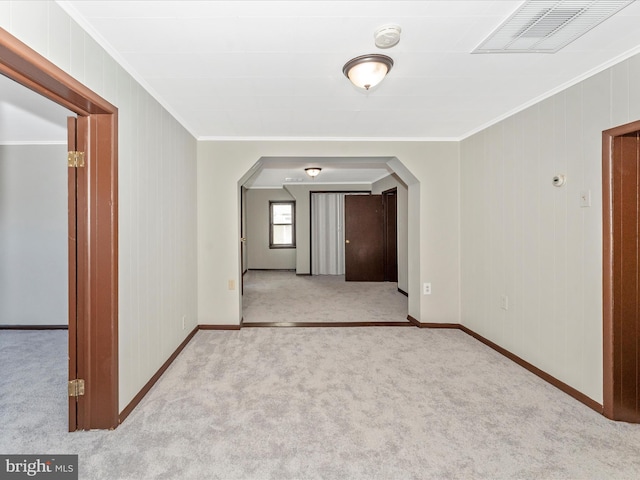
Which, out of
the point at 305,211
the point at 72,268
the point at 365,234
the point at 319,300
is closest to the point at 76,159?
the point at 72,268

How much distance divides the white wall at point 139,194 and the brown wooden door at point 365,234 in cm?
411

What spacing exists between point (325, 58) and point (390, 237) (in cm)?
507

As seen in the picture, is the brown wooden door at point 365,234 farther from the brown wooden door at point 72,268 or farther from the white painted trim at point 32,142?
the brown wooden door at point 72,268

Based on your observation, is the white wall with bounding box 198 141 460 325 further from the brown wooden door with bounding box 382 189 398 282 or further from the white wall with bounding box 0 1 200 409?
the brown wooden door with bounding box 382 189 398 282

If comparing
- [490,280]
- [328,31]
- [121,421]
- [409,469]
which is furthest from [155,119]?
[490,280]

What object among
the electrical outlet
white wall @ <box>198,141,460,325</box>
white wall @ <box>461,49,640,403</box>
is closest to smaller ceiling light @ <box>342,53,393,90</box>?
white wall @ <box>461,49,640,403</box>

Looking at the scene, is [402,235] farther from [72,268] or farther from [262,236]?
[72,268]

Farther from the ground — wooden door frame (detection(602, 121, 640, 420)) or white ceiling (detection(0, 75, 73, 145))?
white ceiling (detection(0, 75, 73, 145))

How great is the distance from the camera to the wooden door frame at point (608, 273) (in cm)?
196

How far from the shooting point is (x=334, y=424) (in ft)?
6.22

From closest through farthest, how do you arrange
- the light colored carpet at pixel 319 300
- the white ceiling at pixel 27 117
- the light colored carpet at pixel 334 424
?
the light colored carpet at pixel 334 424
the white ceiling at pixel 27 117
the light colored carpet at pixel 319 300

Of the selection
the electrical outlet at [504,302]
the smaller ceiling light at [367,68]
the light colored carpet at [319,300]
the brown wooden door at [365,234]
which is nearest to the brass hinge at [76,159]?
the smaller ceiling light at [367,68]

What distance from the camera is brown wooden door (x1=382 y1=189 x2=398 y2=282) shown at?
6574 millimetres

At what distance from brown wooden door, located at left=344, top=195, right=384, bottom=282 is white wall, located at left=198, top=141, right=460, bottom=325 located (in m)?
2.90
